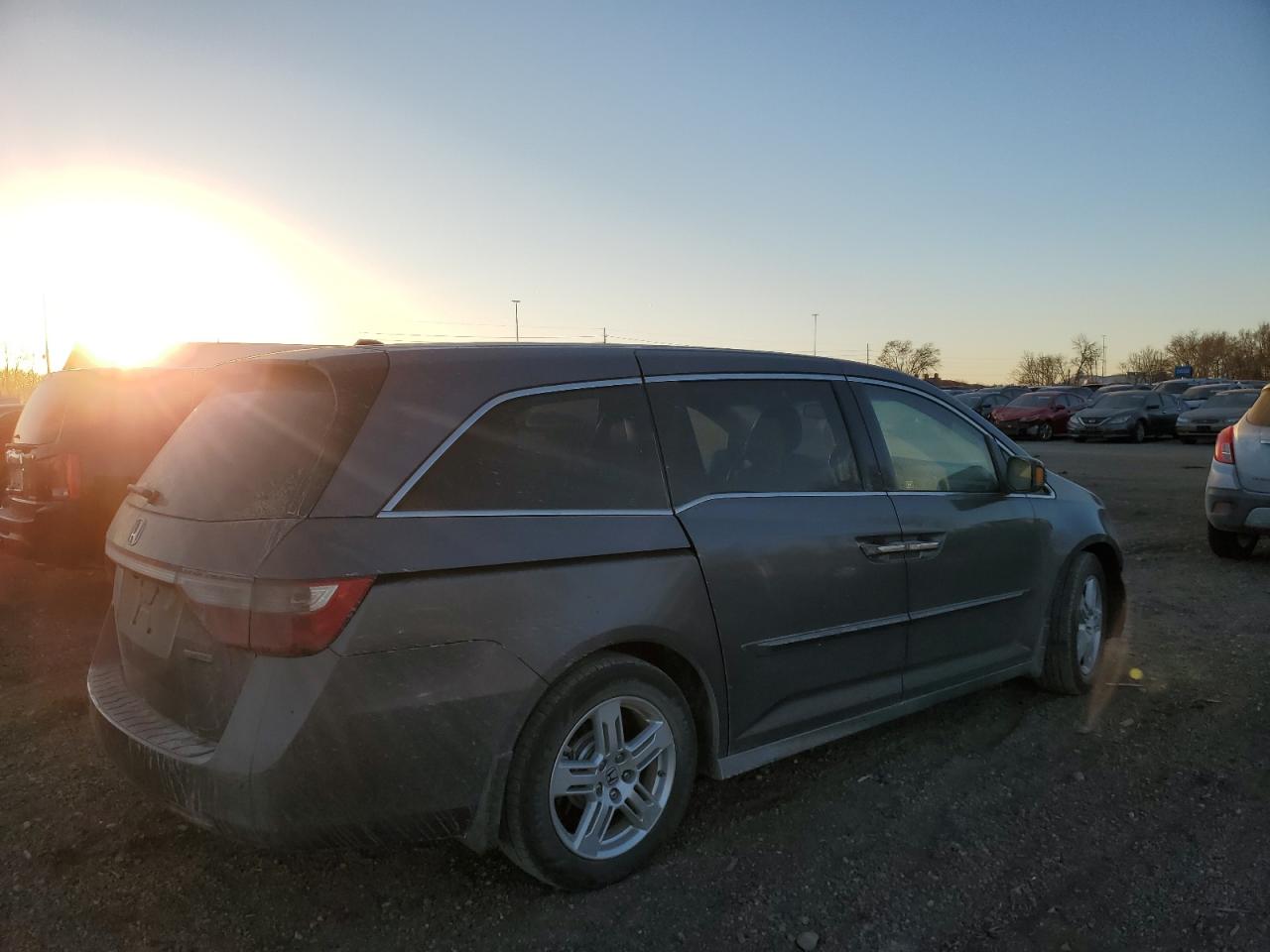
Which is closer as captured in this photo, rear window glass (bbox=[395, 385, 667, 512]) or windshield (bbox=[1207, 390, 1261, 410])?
rear window glass (bbox=[395, 385, 667, 512])

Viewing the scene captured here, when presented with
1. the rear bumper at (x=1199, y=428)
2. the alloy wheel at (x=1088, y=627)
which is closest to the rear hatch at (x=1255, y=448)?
the alloy wheel at (x=1088, y=627)

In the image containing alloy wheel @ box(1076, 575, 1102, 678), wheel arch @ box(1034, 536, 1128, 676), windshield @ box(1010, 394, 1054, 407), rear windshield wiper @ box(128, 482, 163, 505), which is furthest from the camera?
windshield @ box(1010, 394, 1054, 407)

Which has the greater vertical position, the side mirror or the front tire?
the side mirror

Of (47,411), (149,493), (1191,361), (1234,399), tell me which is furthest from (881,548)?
(1191,361)

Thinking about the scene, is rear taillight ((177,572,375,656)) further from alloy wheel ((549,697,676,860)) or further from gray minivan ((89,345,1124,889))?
alloy wheel ((549,697,676,860))

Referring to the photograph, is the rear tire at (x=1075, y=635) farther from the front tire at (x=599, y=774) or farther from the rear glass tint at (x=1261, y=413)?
the rear glass tint at (x=1261, y=413)

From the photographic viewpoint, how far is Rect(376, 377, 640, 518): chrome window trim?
2.49m

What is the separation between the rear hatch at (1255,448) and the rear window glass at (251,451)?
7676 millimetres

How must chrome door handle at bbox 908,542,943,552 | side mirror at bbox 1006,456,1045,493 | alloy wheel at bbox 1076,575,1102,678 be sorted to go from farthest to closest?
alloy wheel at bbox 1076,575,1102,678
side mirror at bbox 1006,456,1045,493
chrome door handle at bbox 908,542,943,552

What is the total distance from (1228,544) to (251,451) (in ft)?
27.4

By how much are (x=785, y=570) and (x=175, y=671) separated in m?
1.97

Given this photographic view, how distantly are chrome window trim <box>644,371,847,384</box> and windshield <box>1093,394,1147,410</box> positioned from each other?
27.3m

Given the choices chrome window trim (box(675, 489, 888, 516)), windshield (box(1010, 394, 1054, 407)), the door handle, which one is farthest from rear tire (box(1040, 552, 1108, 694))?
windshield (box(1010, 394, 1054, 407))

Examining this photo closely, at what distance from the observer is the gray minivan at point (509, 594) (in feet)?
7.82
